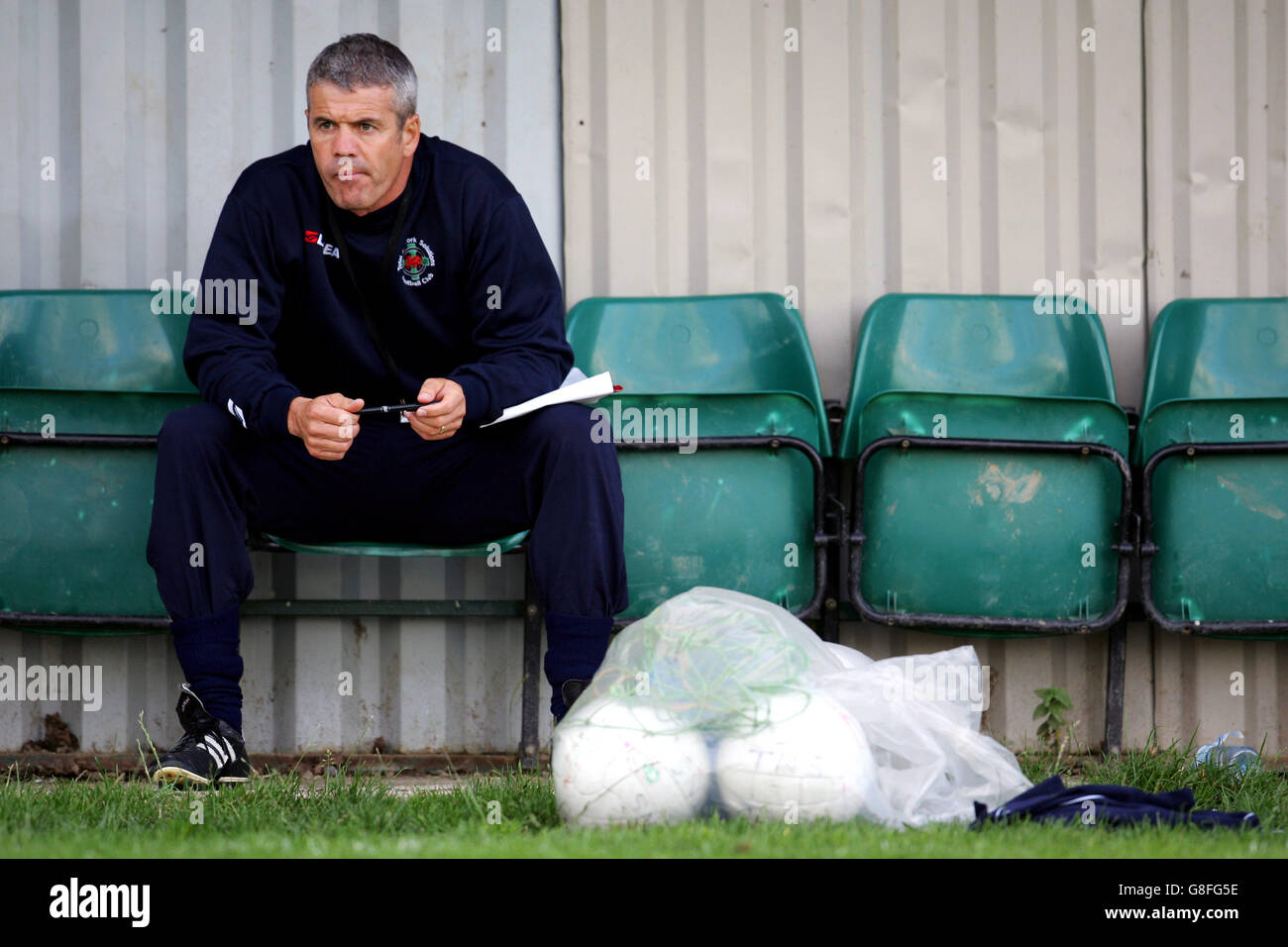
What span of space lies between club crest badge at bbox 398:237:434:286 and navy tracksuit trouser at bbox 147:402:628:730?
A: 38cm

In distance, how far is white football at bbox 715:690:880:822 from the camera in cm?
218

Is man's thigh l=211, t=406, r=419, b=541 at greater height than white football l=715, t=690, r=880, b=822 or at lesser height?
greater

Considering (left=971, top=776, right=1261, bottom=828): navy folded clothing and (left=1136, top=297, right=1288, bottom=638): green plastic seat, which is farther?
(left=1136, top=297, right=1288, bottom=638): green plastic seat

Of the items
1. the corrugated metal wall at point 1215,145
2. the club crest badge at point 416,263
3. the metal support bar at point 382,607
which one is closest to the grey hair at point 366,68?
the club crest badge at point 416,263

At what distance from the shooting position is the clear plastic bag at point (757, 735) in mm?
2205

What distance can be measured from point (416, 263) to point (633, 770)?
1.51 m

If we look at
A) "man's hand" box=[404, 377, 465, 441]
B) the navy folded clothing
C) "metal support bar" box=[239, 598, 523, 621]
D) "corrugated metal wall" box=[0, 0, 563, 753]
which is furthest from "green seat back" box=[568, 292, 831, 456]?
the navy folded clothing

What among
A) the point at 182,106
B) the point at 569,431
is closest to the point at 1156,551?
the point at 569,431

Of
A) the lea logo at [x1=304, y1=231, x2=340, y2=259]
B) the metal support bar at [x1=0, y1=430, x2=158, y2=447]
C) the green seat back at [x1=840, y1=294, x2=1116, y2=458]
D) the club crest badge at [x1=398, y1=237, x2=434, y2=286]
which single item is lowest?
the metal support bar at [x1=0, y1=430, x2=158, y2=447]
